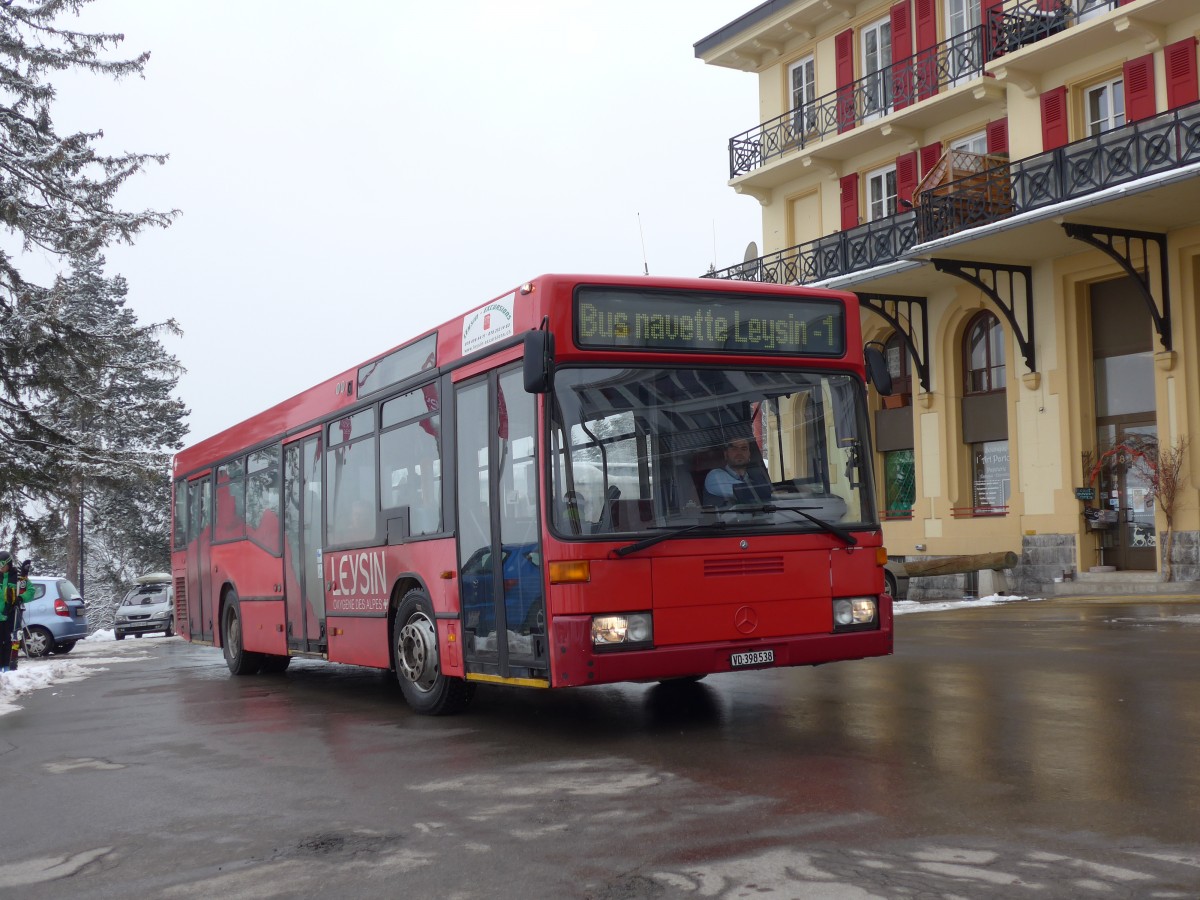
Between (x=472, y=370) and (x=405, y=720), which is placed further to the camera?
(x=405, y=720)

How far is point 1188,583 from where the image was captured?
22.1m

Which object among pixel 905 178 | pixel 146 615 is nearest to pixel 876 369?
pixel 905 178

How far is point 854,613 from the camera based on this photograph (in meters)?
8.92

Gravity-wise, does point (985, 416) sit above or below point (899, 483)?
above

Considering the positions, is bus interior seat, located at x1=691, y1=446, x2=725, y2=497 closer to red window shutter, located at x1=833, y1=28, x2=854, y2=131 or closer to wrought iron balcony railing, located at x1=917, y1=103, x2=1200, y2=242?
wrought iron balcony railing, located at x1=917, y1=103, x2=1200, y2=242

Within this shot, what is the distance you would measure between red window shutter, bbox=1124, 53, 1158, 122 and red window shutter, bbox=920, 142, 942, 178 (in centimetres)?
506

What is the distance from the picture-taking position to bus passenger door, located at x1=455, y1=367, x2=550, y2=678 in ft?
27.9

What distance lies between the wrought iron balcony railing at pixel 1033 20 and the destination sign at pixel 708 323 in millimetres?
17721

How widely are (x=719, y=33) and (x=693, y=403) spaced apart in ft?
87.8

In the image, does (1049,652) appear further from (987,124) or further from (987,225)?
(987,124)

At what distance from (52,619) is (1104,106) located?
22.0 meters

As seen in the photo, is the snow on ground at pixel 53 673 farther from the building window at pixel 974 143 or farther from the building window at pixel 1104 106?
the building window at pixel 1104 106

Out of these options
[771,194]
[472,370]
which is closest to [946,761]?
[472,370]

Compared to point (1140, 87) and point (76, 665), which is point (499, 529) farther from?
point (1140, 87)
